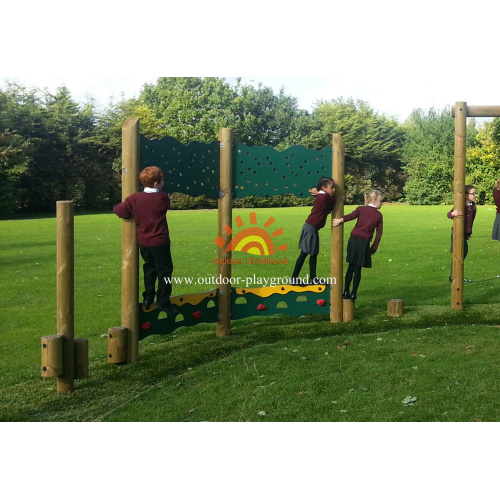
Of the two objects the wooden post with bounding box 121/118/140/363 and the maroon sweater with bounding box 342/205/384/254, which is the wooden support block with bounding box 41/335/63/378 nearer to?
the wooden post with bounding box 121/118/140/363

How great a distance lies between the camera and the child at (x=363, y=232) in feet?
29.0

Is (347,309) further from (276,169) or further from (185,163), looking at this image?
(185,163)

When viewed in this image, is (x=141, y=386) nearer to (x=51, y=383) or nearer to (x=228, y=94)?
(x=51, y=383)

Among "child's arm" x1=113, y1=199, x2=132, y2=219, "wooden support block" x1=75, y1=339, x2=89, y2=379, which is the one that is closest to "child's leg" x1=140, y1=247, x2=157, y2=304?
"child's arm" x1=113, y1=199, x2=132, y2=219

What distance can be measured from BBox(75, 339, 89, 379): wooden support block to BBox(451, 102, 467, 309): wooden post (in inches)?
232

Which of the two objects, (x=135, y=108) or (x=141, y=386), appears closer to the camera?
(x=141, y=386)

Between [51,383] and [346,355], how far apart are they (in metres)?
3.02

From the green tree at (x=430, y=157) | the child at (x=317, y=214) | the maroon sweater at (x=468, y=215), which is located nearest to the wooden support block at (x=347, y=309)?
the child at (x=317, y=214)

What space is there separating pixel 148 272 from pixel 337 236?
2.81 meters

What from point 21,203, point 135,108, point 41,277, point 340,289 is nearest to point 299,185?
point 340,289

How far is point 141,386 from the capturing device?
6.49m

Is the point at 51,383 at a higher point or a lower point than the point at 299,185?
lower

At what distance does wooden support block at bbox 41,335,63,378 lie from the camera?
234 inches

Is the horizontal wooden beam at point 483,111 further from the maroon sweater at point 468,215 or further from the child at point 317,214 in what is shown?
the child at point 317,214
